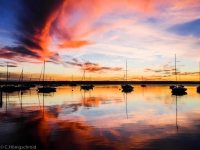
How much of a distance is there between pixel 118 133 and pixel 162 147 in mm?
5824

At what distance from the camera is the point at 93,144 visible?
18.0m

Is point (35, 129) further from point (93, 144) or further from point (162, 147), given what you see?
point (162, 147)

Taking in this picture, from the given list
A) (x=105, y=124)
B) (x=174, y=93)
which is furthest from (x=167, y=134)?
(x=174, y=93)

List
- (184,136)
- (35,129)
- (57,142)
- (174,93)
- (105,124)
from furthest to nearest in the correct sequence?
(174,93), (105,124), (35,129), (184,136), (57,142)

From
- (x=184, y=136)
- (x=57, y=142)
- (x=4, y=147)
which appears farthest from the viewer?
(x=184, y=136)

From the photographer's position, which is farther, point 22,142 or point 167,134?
point 167,134

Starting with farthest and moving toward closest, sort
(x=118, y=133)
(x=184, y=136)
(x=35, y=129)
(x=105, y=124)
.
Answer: (x=105, y=124), (x=35, y=129), (x=118, y=133), (x=184, y=136)

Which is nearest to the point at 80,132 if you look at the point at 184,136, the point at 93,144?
the point at 93,144

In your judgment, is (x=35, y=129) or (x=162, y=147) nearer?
(x=162, y=147)

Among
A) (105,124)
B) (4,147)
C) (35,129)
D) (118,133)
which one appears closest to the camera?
(4,147)

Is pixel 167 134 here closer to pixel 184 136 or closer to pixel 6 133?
pixel 184 136

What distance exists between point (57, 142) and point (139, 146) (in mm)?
7126

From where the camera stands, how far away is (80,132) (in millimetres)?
22562

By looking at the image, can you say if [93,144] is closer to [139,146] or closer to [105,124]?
[139,146]
